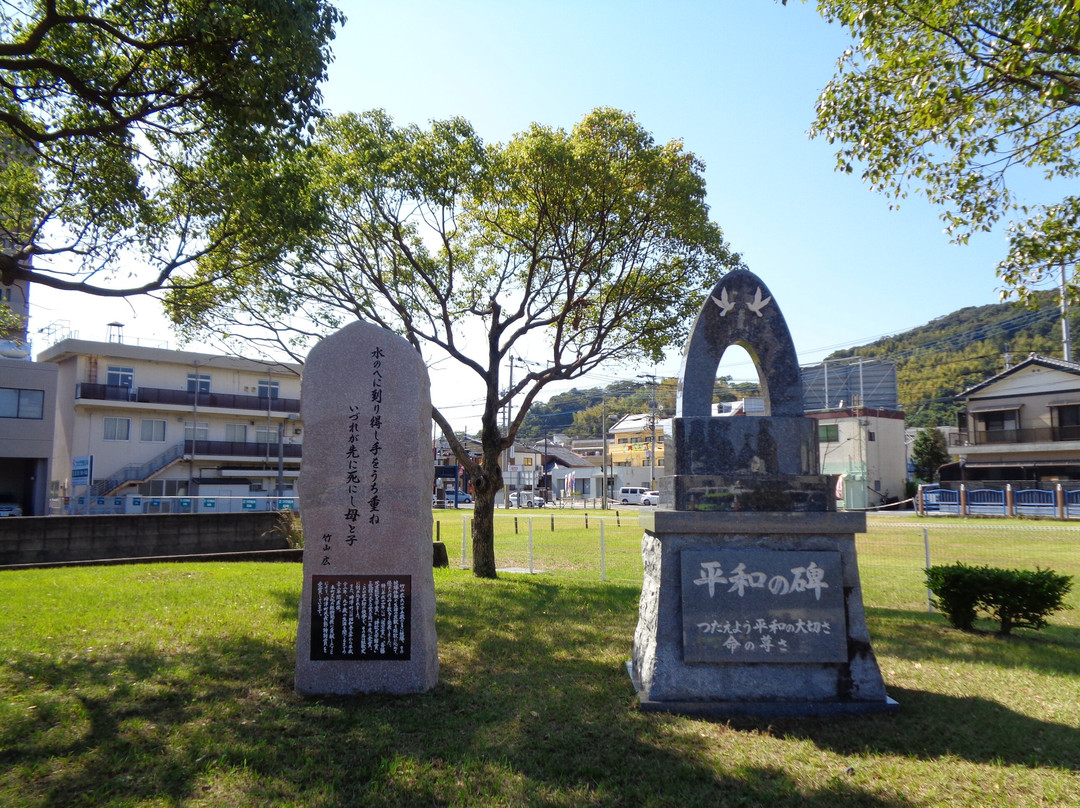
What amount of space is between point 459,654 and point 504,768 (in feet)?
8.79

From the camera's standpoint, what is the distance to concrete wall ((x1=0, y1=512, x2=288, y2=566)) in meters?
14.6

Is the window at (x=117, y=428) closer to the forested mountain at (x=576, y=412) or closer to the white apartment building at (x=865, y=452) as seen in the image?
the white apartment building at (x=865, y=452)

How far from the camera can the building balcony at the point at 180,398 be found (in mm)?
31562

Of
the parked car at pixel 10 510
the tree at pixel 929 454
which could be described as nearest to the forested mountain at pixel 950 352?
the tree at pixel 929 454

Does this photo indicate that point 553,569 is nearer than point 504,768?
No

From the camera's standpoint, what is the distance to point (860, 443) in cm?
4131

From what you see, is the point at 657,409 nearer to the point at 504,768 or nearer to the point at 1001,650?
the point at 1001,650

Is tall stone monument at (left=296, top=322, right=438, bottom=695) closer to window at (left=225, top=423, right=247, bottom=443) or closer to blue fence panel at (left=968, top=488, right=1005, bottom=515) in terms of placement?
blue fence panel at (left=968, top=488, right=1005, bottom=515)

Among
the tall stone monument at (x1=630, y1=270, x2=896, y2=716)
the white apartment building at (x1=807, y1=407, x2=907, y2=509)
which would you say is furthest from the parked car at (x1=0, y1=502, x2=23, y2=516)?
the white apartment building at (x1=807, y1=407, x2=907, y2=509)

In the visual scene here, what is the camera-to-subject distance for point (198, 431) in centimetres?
3506

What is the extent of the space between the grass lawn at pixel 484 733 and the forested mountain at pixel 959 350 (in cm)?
4609

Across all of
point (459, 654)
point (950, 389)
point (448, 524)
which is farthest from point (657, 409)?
point (459, 654)

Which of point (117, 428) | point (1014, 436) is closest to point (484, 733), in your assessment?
point (117, 428)

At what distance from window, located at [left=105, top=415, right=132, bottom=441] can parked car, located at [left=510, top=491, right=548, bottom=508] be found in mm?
28247
